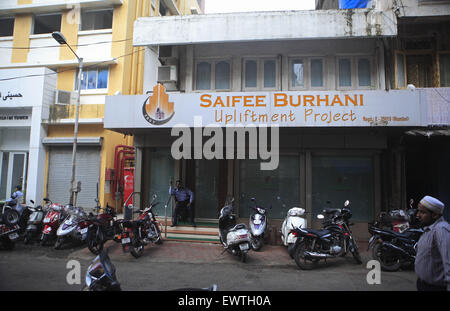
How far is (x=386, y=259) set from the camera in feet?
21.2

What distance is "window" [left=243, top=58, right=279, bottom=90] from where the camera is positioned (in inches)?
416

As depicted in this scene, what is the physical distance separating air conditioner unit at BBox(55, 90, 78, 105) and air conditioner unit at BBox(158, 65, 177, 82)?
5.77m

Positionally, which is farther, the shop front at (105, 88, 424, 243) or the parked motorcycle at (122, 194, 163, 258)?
the shop front at (105, 88, 424, 243)

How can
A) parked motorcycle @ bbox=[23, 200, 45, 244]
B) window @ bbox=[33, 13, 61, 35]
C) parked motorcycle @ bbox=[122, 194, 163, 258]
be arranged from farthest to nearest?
window @ bbox=[33, 13, 61, 35] < parked motorcycle @ bbox=[23, 200, 45, 244] < parked motorcycle @ bbox=[122, 194, 163, 258]

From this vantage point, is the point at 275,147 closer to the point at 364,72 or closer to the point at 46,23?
the point at 364,72

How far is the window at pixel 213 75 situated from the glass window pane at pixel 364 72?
4905 mm

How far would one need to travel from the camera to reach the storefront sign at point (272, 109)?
27.2ft

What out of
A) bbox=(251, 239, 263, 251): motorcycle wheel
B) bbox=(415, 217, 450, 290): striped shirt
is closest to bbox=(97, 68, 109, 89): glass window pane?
bbox=(251, 239, 263, 251): motorcycle wheel

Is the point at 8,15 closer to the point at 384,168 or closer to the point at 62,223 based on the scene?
the point at 62,223

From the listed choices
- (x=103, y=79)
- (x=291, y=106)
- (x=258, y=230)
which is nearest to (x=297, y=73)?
(x=291, y=106)

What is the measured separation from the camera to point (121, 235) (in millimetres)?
7125

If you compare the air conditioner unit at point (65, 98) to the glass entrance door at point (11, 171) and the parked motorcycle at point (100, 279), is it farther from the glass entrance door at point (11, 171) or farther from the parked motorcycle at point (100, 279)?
the parked motorcycle at point (100, 279)

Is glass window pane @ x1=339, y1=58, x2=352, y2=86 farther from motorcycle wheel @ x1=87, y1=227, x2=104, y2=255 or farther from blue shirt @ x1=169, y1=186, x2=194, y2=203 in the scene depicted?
motorcycle wheel @ x1=87, y1=227, x2=104, y2=255
